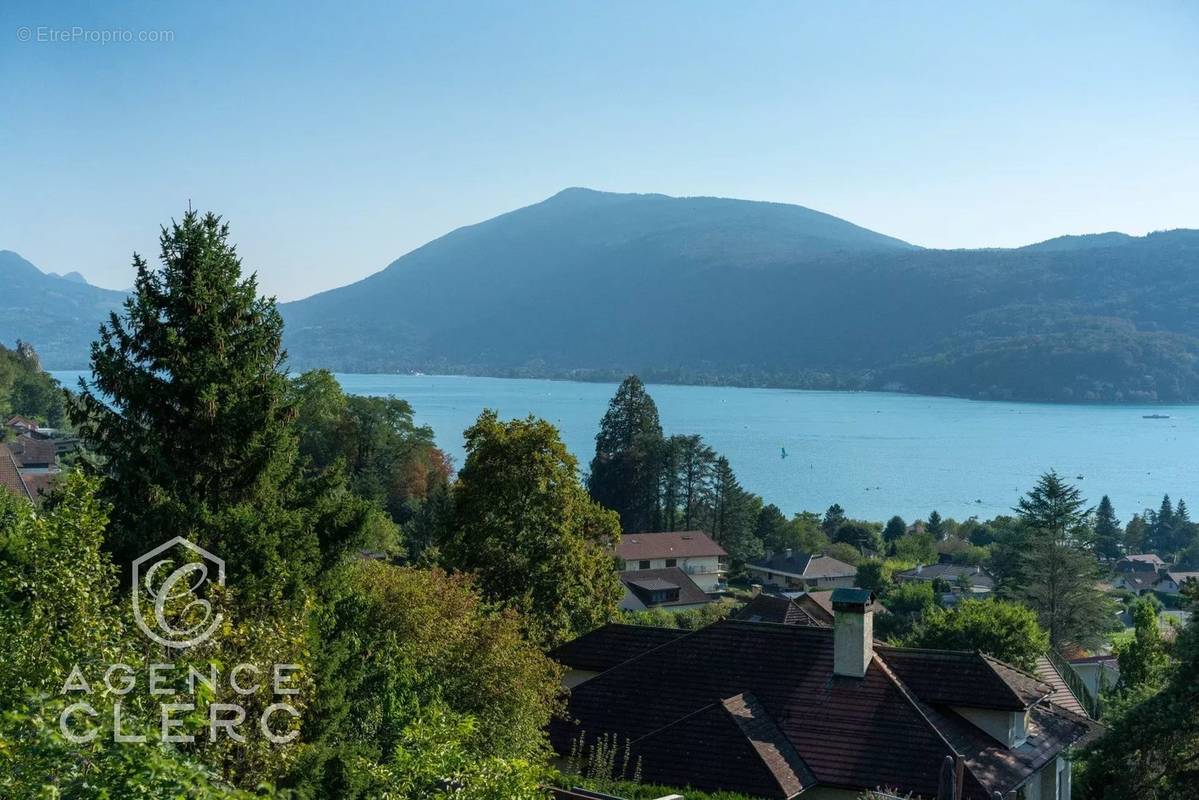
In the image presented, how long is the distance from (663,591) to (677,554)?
4.31 m

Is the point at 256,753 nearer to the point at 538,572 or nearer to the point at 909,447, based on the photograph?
→ the point at 538,572

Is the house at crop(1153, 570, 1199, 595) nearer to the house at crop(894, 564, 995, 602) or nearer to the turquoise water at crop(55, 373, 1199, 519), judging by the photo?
the house at crop(894, 564, 995, 602)

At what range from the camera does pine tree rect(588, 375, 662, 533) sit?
66375 mm

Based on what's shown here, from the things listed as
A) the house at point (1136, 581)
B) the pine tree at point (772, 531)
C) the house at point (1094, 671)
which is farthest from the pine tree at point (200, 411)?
the house at point (1136, 581)

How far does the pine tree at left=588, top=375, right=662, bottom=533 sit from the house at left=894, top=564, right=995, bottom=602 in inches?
706

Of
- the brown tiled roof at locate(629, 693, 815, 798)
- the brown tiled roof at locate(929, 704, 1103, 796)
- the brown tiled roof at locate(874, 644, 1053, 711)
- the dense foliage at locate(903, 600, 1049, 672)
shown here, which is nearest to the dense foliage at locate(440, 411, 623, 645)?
the dense foliage at locate(903, 600, 1049, 672)

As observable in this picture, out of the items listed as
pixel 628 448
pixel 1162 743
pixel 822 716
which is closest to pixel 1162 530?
pixel 628 448

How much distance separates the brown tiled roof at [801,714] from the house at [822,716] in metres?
0.02

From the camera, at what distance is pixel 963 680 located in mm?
15742

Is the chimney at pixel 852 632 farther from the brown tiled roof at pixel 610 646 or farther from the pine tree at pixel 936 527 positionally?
the pine tree at pixel 936 527

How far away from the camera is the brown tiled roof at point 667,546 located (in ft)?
211

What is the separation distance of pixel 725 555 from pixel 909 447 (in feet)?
326

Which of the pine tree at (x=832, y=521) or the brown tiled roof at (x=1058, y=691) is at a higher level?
the brown tiled roof at (x=1058, y=691)

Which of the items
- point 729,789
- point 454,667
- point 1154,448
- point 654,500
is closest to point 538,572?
point 454,667
